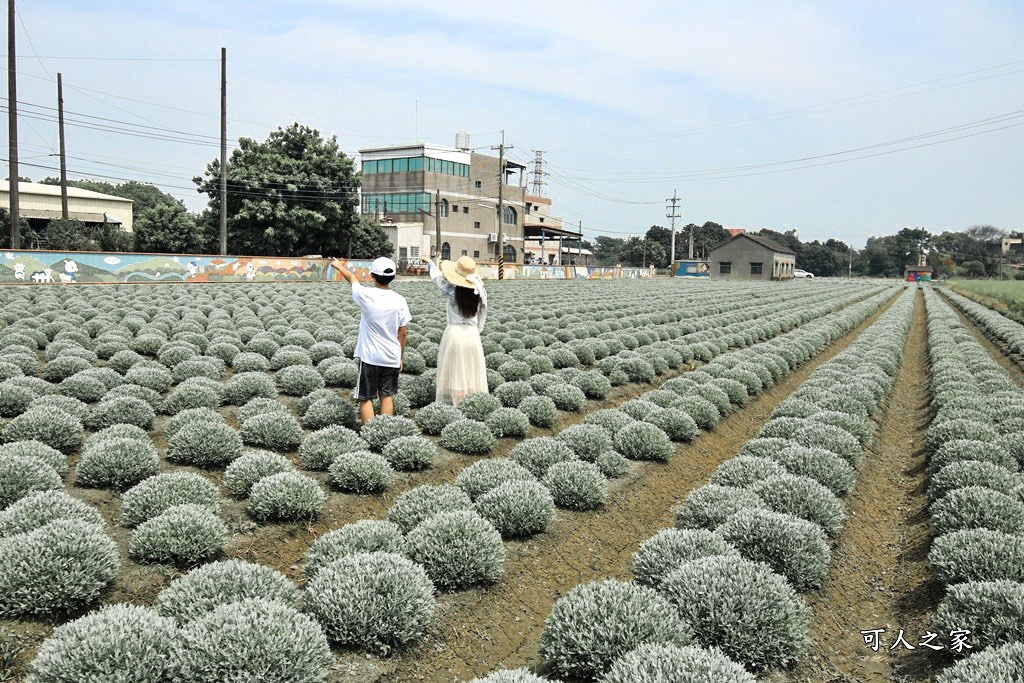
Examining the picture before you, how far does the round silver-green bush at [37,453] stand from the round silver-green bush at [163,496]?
3.31 ft

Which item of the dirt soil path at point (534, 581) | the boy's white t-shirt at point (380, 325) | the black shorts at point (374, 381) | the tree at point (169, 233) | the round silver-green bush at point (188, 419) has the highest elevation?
the tree at point (169, 233)

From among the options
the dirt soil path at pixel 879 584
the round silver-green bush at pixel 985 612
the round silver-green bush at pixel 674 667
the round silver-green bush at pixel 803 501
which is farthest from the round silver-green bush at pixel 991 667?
the round silver-green bush at pixel 803 501

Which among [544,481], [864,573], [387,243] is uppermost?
[387,243]

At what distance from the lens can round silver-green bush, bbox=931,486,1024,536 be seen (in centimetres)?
615

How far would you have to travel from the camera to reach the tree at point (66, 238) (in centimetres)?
3484

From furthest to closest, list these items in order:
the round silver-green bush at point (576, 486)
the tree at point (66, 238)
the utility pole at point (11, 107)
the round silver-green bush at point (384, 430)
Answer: the tree at point (66, 238)
the utility pole at point (11, 107)
the round silver-green bush at point (384, 430)
the round silver-green bush at point (576, 486)

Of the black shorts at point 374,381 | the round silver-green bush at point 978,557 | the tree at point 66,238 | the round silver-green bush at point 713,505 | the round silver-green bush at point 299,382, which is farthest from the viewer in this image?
the tree at point 66,238

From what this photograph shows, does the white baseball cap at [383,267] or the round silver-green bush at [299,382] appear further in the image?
the round silver-green bush at [299,382]

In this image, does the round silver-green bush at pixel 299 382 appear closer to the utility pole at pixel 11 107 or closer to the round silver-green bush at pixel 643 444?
the round silver-green bush at pixel 643 444

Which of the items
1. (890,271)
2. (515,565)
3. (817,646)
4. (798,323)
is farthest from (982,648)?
(890,271)

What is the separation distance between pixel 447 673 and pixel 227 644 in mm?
1323

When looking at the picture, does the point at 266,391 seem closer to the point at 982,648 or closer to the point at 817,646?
the point at 817,646

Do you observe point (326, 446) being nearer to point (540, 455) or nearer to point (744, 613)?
point (540, 455)

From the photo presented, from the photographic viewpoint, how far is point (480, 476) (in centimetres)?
673
